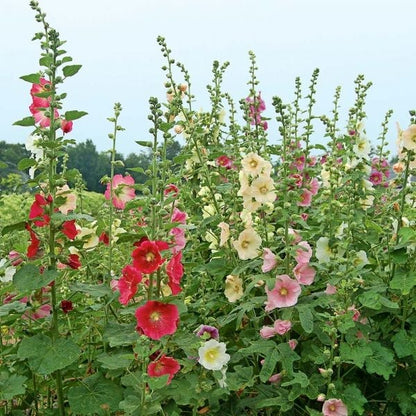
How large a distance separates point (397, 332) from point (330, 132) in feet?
3.99

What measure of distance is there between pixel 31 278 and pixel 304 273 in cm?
98

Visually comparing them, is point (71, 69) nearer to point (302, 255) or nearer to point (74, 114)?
point (74, 114)

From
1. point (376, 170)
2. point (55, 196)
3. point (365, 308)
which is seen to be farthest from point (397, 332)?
point (376, 170)

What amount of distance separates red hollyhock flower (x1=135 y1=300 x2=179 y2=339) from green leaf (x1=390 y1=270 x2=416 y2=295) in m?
0.83

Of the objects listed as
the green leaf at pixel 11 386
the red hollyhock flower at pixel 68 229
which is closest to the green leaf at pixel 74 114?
the red hollyhock flower at pixel 68 229

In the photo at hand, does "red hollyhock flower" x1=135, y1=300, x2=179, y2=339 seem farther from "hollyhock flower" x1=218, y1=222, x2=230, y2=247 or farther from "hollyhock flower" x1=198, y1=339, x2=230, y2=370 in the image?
"hollyhock flower" x1=218, y1=222, x2=230, y2=247

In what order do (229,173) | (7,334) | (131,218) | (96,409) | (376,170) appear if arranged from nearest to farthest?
(96,409)
(229,173)
(7,334)
(131,218)
(376,170)

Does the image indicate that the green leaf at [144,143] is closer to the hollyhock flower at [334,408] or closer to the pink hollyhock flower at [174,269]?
the pink hollyhock flower at [174,269]

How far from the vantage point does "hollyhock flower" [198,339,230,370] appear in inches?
86.4

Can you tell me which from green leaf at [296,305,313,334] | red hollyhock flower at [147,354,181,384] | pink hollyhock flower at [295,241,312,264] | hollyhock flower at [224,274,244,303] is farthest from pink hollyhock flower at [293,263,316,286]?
red hollyhock flower at [147,354,181,384]

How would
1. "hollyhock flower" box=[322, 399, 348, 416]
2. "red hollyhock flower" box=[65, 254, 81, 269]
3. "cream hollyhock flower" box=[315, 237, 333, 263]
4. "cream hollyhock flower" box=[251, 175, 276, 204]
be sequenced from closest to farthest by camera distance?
"hollyhock flower" box=[322, 399, 348, 416]
"red hollyhock flower" box=[65, 254, 81, 269]
"cream hollyhock flower" box=[251, 175, 276, 204]
"cream hollyhock flower" box=[315, 237, 333, 263]

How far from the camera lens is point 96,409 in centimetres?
229

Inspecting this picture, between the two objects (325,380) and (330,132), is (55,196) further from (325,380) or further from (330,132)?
(330,132)

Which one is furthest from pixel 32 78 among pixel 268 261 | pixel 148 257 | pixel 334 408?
pixel 334 408
